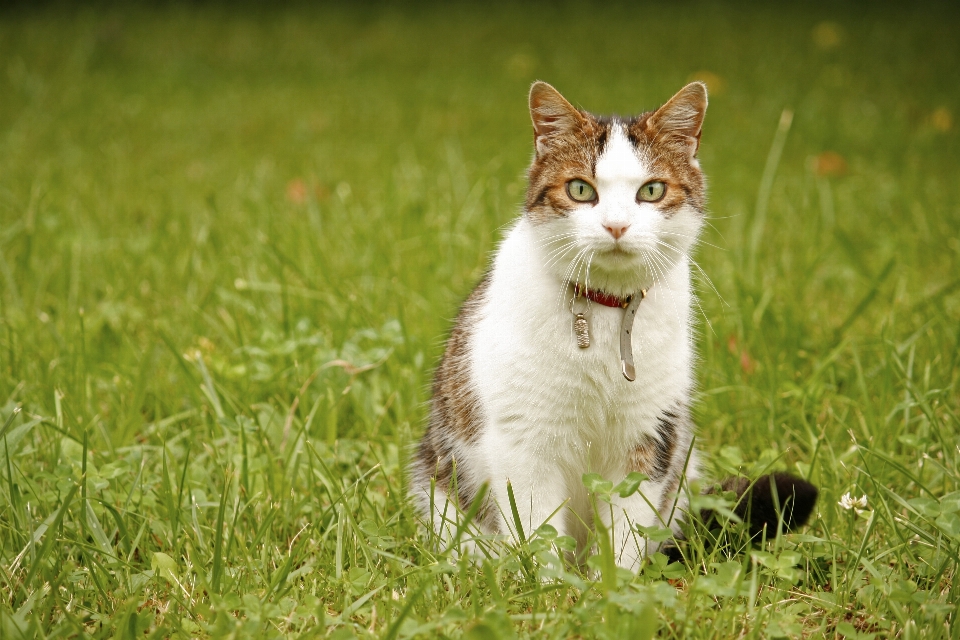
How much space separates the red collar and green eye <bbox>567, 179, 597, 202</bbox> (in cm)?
18

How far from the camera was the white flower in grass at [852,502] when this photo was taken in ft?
5.90

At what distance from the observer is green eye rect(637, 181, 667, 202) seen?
1759 millimetres

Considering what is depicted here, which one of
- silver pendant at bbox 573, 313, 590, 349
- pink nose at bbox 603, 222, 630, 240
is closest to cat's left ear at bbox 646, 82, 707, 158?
pink nose at bbox 603, 222, 630, 240

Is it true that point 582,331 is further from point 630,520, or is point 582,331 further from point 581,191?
point 630,520

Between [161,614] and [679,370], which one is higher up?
[679,370]

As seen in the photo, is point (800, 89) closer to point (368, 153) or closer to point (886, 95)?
→ point (886, 95)

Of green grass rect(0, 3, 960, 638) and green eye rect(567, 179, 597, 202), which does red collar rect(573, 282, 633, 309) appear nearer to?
green eye rect(567, 179, 597, 202)

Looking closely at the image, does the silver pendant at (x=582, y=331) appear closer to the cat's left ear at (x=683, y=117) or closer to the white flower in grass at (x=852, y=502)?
→ the cat's left ear at (x=683, y=117)

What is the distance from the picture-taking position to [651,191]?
1774mm

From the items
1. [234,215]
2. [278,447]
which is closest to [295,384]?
[278,447]

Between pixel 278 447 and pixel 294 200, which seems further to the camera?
pixel 294 200

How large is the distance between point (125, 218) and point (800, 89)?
4.80 meters

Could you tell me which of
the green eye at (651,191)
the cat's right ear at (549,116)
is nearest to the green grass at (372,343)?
the green eye at (651,191)

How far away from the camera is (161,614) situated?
161 cm
